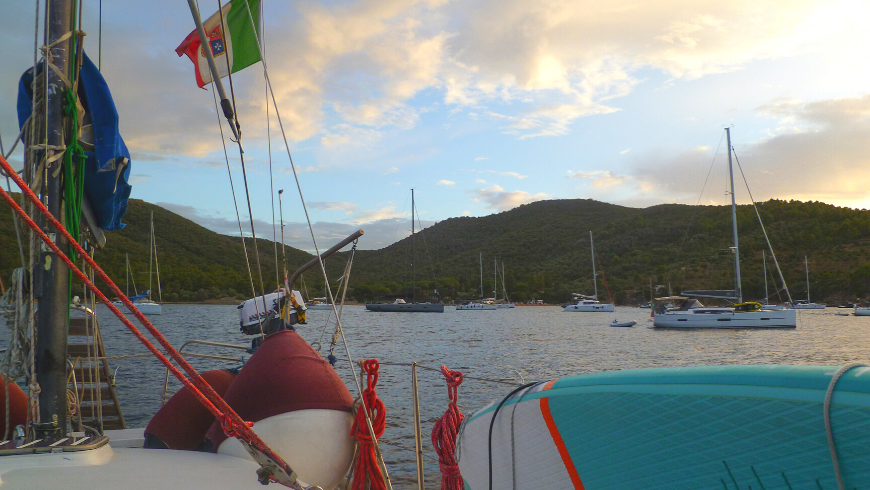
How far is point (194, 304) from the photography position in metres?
82.8

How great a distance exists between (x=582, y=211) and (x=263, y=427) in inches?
4578

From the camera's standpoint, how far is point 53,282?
2.72m

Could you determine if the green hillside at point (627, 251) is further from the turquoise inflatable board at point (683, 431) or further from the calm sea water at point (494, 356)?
the turquoise inflatable board at point (683, 431)

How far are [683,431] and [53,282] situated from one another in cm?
294

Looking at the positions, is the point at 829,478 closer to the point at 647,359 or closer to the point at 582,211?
the point at 647,359

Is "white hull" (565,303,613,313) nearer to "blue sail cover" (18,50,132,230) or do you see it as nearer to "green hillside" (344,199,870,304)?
"green hillside" (344,199,870,304)

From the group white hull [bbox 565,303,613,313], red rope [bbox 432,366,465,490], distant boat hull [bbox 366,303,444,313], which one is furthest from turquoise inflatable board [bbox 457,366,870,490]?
distant boat hull [bbox 366,303,444,313]

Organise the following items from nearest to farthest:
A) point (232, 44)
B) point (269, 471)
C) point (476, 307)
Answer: point (269, 471) → point (232, 44) → point (476, 307)

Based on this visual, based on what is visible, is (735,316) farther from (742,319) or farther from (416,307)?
(416,307)

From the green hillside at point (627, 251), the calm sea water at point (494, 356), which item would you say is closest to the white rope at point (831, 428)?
the calm sea water at point (494, 356)

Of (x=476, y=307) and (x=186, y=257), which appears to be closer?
(x=476, y=307)

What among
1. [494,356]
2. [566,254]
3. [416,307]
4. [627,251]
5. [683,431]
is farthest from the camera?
[566,254]

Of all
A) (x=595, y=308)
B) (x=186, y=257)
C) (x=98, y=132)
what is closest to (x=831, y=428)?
(x=98, y=132)

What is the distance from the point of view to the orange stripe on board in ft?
8.75
